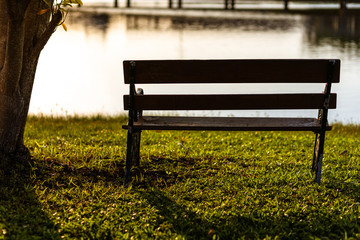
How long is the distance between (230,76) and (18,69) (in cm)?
191

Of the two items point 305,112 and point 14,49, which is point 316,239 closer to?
point 14,49

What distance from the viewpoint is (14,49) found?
513 centimetres

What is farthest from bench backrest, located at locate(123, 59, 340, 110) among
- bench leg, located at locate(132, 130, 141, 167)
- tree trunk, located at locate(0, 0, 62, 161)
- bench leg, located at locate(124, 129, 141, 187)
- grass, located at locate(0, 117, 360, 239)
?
tree trunk, located at locate(0, 0, 62, 161)

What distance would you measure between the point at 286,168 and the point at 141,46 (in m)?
14.5

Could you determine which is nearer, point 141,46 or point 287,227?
point 287,227

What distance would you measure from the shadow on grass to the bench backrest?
1168 millimetres

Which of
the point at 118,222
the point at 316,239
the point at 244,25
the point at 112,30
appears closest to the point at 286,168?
the point at 316,239

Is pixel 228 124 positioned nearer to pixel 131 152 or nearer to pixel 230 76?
pixel 230 76

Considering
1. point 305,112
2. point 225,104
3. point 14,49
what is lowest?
point 305,112

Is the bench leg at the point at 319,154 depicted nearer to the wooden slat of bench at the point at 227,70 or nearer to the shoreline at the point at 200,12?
the wooden slat of bench at the point at 227,70

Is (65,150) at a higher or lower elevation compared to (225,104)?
lower

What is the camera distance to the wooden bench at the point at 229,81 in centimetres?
502

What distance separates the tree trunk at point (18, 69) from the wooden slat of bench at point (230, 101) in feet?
3.36

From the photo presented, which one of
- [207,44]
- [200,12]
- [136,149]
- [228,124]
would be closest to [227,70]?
[228,124]
